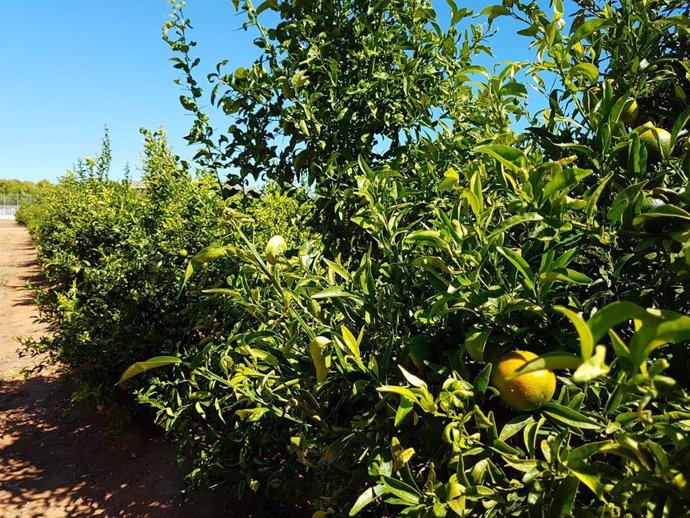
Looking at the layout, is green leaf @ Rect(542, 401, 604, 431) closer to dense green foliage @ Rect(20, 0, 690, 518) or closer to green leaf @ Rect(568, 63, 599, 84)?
dense green foliage @ Rect(20, 0, 690, 518)

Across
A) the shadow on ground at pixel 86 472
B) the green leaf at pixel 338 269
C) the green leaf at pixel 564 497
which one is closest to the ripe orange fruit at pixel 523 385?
the green leaf at pixel 564 497

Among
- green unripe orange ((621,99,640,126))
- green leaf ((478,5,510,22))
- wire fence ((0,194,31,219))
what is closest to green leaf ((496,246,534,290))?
green unripe orange ((621,99,640,126))

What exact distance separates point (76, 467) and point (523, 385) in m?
4.07

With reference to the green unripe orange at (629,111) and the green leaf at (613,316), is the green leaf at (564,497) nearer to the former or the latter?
the green leaf at (613,316)

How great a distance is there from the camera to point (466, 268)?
3.31 ft

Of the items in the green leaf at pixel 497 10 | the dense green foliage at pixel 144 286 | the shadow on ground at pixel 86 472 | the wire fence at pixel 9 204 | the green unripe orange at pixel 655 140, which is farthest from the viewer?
the wire fence at pixel 9 204

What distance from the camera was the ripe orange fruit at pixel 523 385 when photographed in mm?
846

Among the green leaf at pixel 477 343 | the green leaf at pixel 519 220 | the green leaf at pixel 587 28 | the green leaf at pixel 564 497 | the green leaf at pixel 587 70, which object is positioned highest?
the green leaf at pixel 587 28

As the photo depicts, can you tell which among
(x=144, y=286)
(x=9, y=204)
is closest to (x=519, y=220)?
(x=144, y=286)

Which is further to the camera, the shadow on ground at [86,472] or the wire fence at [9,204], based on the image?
the wire fence at [9,204]

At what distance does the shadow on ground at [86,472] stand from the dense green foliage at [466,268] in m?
1.10

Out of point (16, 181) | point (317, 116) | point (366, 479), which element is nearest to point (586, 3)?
point (317, 116)

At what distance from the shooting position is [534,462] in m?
0.82

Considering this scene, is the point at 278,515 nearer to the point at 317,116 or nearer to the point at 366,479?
the point at 366,479
